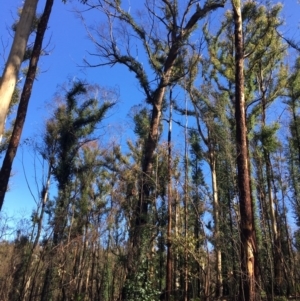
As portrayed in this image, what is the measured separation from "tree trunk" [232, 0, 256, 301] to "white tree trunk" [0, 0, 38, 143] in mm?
5452

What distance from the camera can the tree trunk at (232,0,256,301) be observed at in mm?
7079

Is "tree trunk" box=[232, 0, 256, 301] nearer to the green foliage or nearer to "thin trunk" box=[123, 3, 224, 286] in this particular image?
"thin trunk" box=[123, 3, 224, 286]

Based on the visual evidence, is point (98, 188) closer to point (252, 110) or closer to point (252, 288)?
point (252, 110)

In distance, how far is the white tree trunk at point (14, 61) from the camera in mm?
6154

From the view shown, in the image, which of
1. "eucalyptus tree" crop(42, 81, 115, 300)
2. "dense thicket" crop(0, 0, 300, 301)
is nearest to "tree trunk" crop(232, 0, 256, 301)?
"dense thicket" crop(0, 0, 300, 301)

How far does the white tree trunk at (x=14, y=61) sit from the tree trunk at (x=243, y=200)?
5452mm

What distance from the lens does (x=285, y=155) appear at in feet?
72.1

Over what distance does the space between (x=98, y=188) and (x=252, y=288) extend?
2173 cm

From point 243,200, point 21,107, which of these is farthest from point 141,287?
point 21,107

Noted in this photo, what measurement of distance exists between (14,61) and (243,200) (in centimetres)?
589

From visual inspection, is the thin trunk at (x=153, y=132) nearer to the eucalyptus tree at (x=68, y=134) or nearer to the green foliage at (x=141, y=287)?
the green foliage at (x=141, y=287)

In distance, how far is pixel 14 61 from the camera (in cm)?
664

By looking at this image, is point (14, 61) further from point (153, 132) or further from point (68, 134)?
point (68, 134)

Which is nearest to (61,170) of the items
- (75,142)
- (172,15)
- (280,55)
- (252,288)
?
(75,142)
